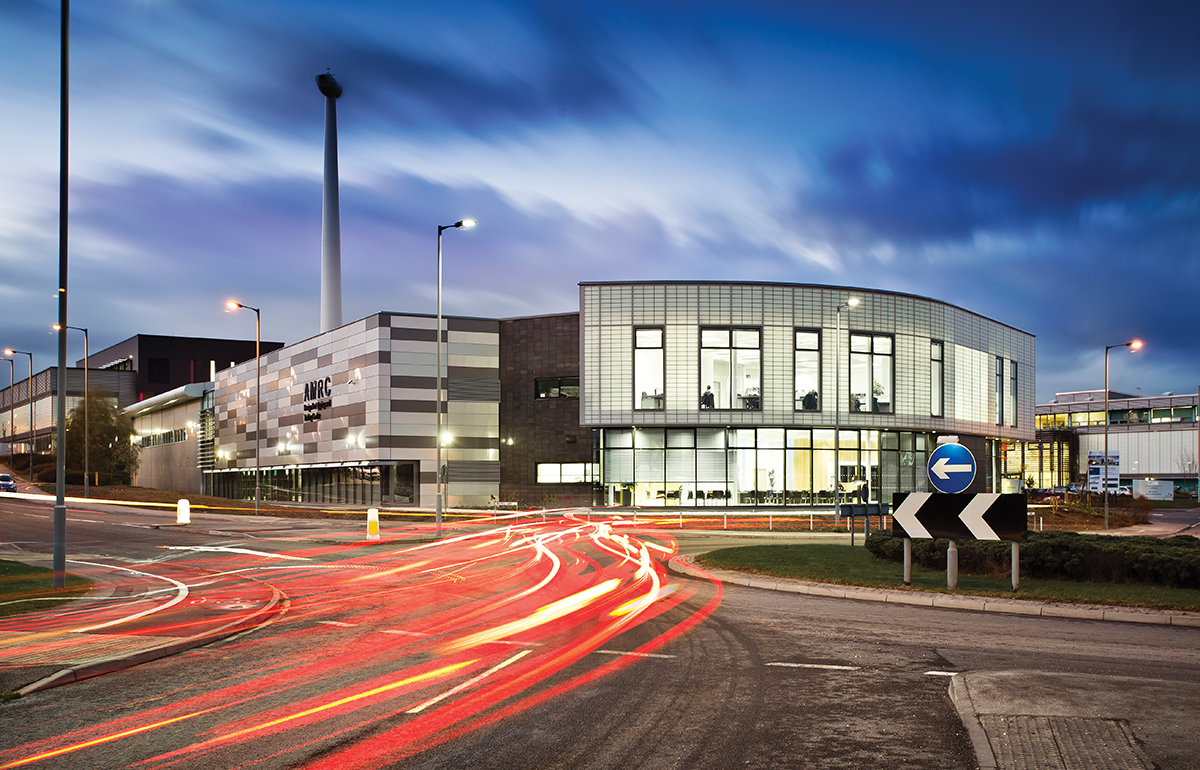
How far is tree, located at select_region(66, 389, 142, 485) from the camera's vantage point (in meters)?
75.2

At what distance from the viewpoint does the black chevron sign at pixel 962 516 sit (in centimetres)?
1347

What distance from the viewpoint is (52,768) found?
580 cm

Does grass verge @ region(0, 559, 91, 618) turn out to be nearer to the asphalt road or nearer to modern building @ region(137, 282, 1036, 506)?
the asphalt road

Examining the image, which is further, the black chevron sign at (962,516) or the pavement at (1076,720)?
the black chevron sign at (962,516)

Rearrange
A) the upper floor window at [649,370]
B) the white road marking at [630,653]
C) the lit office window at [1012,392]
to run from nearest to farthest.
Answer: the white road marking at [630,653] → the upper floor window at [649,370] → the lit office window at [1012,392]

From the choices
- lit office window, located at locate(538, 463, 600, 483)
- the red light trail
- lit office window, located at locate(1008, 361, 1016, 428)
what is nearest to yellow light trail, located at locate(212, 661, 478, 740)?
the red light trail

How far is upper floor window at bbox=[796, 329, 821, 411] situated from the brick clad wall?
13354mm

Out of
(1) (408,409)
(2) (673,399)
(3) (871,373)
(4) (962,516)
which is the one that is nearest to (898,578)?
(4) (962,516)

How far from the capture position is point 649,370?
48844mm

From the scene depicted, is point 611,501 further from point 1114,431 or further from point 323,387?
point 1114,431

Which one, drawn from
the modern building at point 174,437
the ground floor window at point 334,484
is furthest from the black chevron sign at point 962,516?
the modern building at point 174,437

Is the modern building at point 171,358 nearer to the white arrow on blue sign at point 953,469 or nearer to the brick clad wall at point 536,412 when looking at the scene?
the brick clad wall at point 536,412

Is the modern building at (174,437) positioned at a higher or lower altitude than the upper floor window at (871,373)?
lower

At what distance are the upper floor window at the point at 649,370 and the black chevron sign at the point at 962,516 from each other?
3402 centimetres
